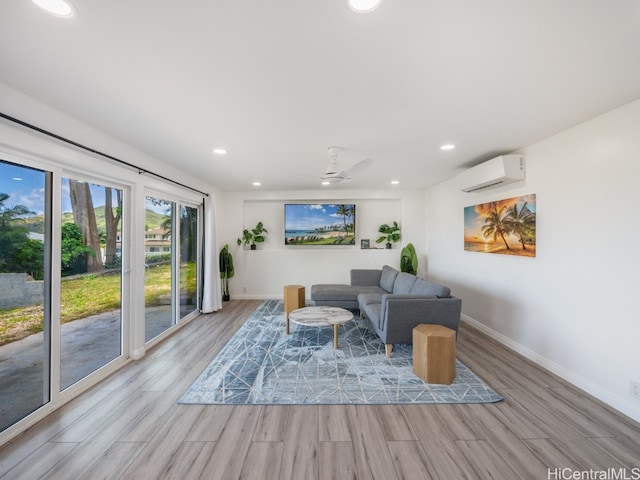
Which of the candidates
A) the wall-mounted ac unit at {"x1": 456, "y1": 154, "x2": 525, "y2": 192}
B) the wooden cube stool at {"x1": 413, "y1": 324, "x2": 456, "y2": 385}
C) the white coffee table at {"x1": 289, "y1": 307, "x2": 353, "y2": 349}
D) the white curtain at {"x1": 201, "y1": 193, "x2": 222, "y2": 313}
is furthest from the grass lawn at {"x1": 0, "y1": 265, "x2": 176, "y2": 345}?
the wall-mounted ac unit at {"x1": 456, "y1": 154, "x2": 525, "y2": 192}

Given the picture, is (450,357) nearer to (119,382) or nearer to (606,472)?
(606,472)

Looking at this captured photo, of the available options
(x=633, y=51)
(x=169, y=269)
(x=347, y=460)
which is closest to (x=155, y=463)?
(x=347, y=460)

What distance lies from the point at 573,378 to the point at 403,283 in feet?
6.63

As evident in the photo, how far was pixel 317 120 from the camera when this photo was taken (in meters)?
2.36

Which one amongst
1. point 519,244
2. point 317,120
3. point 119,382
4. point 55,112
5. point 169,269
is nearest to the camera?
point 55,112

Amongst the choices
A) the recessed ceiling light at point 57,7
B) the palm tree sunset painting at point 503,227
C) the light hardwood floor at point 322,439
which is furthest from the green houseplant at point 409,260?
the recessed ceiling light at point 57,7

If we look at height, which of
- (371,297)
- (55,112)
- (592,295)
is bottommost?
(371,297)

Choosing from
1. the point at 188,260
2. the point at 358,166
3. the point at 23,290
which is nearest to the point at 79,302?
the point at 23,290

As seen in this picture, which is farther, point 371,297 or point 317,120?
point 371,297

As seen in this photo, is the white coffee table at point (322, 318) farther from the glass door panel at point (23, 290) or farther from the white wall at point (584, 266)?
the glass door panel at point (23, 290)

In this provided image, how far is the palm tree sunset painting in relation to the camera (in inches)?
119

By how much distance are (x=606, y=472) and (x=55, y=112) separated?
189 inches

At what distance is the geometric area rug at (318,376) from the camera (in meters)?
2.29

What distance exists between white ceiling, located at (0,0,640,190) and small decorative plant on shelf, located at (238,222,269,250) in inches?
125
